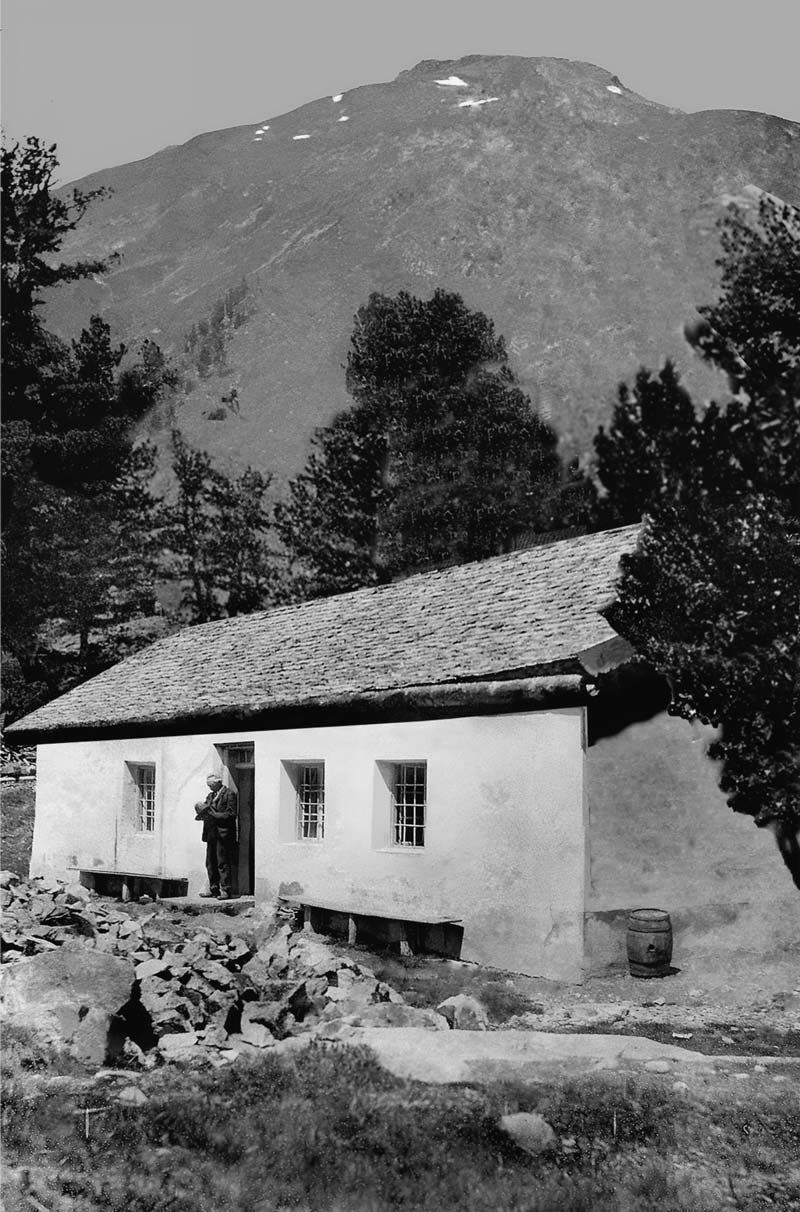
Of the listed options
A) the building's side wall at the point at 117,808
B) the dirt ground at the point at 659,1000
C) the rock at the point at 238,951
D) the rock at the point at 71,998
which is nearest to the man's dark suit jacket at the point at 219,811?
the building's side wall at the point at 117,808

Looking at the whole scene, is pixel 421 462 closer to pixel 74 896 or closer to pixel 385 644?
pixel 385 644

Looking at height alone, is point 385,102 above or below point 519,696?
A: above

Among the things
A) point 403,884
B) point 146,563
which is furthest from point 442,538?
point 403,884

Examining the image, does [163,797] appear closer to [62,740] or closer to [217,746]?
[217,746]

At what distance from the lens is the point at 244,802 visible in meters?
16.6

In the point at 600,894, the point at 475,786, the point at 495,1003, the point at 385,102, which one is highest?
the point at 385,102

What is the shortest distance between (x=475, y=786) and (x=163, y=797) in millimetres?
6992

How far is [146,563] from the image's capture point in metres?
32.7

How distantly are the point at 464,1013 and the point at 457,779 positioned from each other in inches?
131

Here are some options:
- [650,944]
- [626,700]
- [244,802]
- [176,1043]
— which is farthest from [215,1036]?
[244,802]

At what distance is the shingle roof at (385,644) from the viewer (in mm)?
12555

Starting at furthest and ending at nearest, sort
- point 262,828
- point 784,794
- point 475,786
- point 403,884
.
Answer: point 262,828 → point 403,884 → point 475,786 → point 784,794

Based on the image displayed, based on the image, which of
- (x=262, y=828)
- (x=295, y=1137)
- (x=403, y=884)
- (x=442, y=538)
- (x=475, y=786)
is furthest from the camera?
(x=442, y=538)

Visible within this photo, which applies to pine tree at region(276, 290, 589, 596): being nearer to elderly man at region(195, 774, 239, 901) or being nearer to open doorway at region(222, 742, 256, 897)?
open doorway at region(222, 742, 256, 897)
